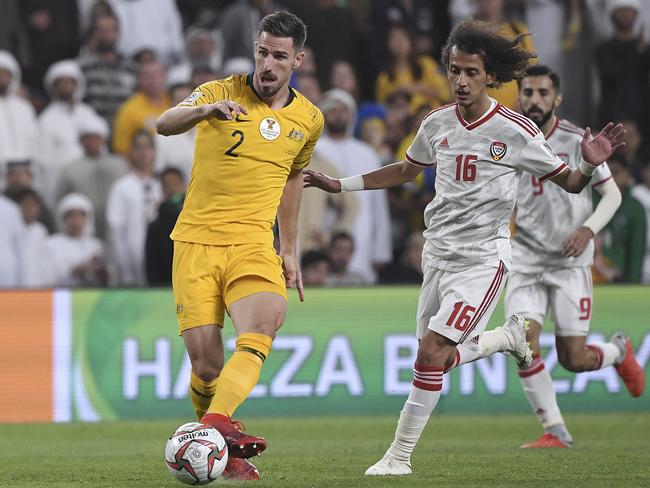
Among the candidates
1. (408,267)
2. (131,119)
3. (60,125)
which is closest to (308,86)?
(131,119)

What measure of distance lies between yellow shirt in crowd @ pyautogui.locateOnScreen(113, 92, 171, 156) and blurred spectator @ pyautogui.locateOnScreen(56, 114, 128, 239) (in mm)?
447

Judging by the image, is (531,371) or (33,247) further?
(33,247)

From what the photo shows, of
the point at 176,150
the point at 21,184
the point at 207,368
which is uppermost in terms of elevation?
the point at 176,150

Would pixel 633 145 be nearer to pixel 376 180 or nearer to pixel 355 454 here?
pixel 355 454

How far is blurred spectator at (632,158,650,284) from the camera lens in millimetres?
13455

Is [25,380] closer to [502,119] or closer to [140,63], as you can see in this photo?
[140,63]

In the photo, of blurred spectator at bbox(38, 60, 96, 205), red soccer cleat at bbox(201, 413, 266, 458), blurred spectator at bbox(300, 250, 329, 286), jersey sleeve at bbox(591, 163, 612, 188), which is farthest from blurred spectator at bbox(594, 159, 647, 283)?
red soccer cleat at bbox(201, 413, 266, 458)

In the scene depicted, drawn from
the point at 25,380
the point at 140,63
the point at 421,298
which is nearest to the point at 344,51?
the point at 140,63

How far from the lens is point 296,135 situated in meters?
6.83

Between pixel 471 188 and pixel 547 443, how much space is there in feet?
9.20

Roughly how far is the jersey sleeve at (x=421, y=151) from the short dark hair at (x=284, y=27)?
3.26ft

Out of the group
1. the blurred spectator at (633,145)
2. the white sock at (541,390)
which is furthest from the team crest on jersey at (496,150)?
the blurred spectator at (633,145)

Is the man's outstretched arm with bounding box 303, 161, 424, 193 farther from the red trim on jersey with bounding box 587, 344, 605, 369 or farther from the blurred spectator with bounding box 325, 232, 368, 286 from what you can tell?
the blurred spectator with bounding box 325, 232, 368, 286

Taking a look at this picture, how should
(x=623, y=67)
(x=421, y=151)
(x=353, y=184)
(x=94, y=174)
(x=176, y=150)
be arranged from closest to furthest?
(x=421, y=151) < (x=353, y=184) < (x=94, y=174) < (x=176, y=150) < (x=623, y=67)
